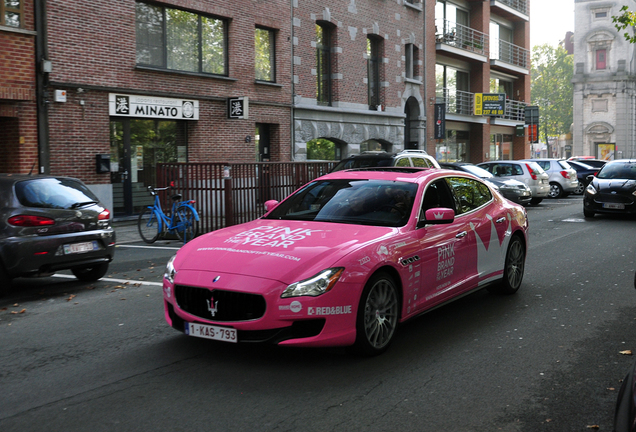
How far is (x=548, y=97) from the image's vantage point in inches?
3711

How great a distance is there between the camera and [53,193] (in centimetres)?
845

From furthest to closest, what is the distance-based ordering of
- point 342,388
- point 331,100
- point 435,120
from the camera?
point 435,120 → point 331,100 → point 342,388

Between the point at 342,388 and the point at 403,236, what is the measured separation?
1.58 m

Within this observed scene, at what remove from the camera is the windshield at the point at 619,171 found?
18.1 metres

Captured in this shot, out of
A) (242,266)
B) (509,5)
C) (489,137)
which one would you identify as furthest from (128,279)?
(509,5)

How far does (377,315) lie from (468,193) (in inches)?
94.3

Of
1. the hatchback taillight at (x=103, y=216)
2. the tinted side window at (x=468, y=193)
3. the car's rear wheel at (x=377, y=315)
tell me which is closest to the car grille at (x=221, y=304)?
the car's rear wheel at (x=377, y=315)

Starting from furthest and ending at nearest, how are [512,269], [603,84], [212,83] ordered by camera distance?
[603,84] → [212,83] → [512,269]

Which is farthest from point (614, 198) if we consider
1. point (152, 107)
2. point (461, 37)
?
point (461, 37)

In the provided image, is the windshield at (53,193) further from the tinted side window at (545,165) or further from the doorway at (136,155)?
the tinted side window at (545,165)

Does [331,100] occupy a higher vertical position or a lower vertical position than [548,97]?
lower

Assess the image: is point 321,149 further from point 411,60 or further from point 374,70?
point 411,60

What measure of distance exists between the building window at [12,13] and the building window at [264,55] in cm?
807

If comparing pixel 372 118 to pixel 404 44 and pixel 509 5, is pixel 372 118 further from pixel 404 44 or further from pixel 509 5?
pixel 509 5
